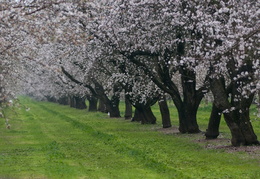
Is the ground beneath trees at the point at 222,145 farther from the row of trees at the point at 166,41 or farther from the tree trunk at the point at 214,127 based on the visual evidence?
the row of trees at the point at 166,41

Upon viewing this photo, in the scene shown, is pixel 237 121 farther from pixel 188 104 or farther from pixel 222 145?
pixel 188 104

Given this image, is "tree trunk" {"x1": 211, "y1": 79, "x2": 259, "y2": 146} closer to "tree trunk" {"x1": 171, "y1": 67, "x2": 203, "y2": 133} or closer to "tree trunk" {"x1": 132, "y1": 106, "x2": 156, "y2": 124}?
"tree trunk" {"x1": 171, "y1": 67, "x2": 203, "y2": 133}

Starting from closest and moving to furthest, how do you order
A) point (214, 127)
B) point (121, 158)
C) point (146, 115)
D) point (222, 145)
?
point (121, 158) < point (222, 145) < point (214, 127) < point (146, 115)

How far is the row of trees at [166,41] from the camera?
16.6 metres

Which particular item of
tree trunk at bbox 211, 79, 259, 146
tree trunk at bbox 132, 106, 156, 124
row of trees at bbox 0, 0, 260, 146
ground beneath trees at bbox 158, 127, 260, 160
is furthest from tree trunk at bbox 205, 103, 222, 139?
tree trunk at bbox 132, 106, 156, 124

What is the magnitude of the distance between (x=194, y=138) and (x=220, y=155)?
23.8 feet

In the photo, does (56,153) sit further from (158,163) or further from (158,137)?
(158,137)

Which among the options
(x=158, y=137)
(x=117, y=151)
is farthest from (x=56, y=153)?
(x=158, y=137)

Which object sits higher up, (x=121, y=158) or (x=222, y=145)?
(x=222, y=145)

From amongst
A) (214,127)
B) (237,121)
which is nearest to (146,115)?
(214,127)

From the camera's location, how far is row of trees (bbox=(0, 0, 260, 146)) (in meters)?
16.6

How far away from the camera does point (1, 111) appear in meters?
14.4

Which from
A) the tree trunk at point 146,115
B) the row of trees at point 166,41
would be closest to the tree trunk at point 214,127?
the row of trees at point 166,41

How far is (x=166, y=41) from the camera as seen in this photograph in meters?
29.2
